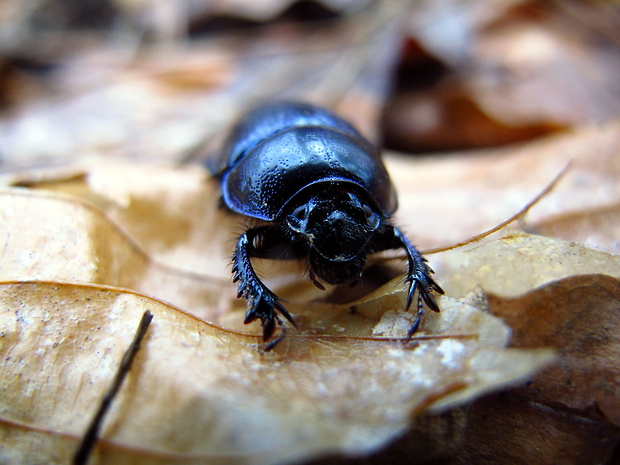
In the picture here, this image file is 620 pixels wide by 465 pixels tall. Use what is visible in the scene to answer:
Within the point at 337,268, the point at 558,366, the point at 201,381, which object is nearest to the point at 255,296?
the point at 337,268

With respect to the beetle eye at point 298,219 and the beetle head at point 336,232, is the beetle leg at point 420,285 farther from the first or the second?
the beetle eye at point 298,219

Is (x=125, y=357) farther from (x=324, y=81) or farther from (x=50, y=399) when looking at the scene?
(x=324, y=81)

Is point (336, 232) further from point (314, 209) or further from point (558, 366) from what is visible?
point (558, 366)

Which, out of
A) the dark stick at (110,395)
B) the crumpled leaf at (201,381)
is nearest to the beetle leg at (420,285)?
the crumpled leaf at (201,381)

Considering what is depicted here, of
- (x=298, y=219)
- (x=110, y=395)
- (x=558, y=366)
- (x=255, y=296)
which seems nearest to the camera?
(x=110, y=395)

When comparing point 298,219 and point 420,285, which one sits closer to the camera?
point 420,285

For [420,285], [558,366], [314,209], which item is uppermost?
[314,209]

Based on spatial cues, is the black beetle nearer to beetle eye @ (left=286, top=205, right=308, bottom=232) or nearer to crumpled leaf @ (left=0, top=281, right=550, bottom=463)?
beetle eye @ (left=286, top=205, right=308, bottom=232)
